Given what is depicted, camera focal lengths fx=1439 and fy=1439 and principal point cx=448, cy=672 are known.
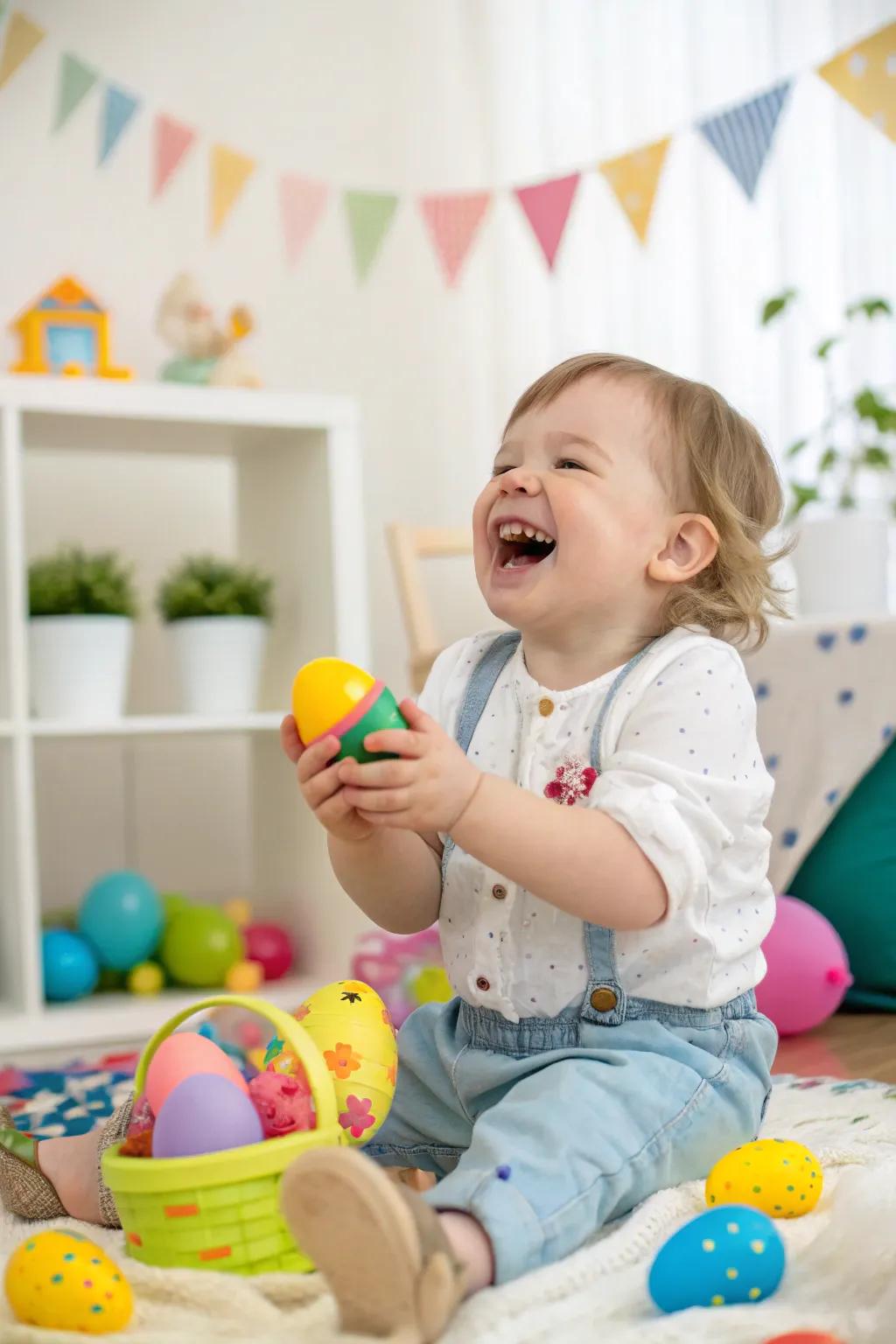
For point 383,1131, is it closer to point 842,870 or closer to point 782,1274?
point 782,1274

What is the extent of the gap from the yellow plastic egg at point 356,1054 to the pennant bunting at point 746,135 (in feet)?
5.15

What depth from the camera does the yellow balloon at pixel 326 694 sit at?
89cm

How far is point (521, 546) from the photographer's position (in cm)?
113

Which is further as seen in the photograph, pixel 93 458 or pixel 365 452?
pixel 365 452

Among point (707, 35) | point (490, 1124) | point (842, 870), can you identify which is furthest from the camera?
point (707, 35)

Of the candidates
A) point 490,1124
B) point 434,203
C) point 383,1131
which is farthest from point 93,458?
point 490,1124

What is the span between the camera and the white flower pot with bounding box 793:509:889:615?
7.23ft

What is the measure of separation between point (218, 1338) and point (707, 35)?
246 centimetres

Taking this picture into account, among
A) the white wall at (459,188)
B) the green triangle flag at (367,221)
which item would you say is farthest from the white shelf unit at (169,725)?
the green triangle flag at (367,221)

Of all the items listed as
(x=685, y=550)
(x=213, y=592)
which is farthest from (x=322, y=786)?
(x=213, y=592)

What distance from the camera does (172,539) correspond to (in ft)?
8.21

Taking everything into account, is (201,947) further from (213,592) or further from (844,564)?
(844,564)

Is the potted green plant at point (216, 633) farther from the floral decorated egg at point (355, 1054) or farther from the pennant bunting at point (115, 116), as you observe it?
the floral decorated egg at point (355, 1054)

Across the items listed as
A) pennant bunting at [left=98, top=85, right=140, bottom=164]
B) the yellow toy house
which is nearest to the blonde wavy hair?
the yellow toy house
